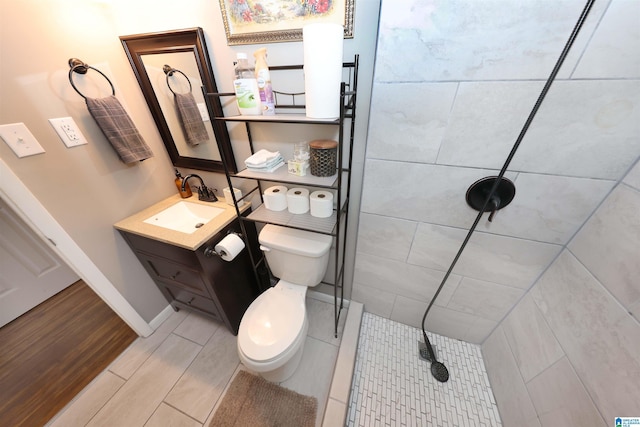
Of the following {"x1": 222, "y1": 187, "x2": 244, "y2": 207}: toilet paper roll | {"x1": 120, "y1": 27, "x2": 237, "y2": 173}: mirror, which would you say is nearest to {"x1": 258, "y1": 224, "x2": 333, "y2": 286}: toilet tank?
{"x1": 222, "y1": 187, "x2": 244, "y2": 207}: toilet paper roll

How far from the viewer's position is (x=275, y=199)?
3.71 feet

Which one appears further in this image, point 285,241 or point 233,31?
point 285,241

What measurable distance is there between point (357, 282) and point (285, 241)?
59 cm

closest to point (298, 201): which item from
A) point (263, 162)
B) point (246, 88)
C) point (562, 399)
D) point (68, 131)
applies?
point (263, 162)

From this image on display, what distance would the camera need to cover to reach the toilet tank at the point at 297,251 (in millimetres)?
1108

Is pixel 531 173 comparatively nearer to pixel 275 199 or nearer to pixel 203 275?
pixel 275 199

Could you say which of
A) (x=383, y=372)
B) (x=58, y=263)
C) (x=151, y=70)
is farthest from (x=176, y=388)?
(x=151, y=70)

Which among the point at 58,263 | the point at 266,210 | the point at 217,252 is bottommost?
the point at 58,263

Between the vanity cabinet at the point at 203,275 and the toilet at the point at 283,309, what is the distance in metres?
0.22

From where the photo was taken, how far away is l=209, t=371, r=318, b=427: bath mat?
42.6 inches

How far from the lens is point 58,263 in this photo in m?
1.80

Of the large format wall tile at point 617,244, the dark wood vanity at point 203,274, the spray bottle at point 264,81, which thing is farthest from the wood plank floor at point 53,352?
the large format wall tile at point 617,244

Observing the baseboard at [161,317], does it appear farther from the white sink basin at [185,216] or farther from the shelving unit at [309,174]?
the shelving unit at [309,174]

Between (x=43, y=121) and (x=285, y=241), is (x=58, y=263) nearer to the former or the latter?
(x=43, y=121)
